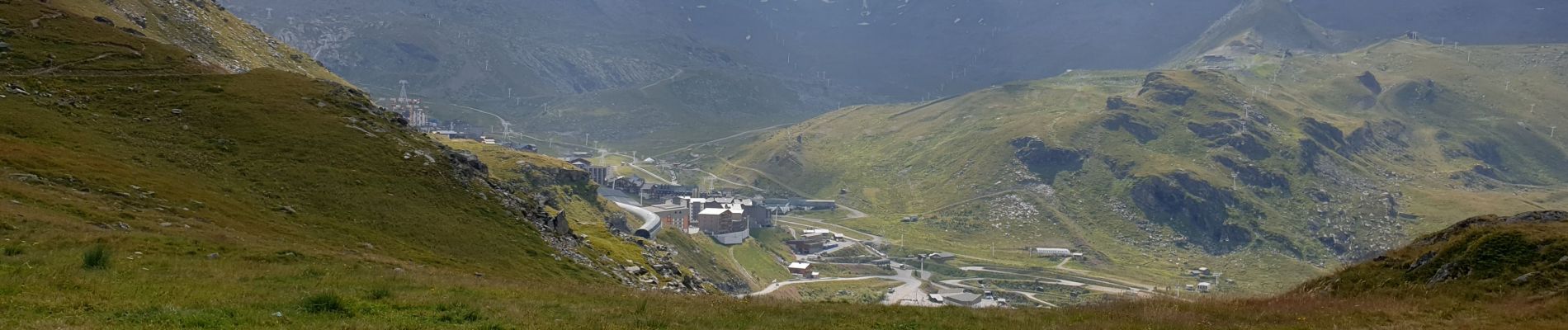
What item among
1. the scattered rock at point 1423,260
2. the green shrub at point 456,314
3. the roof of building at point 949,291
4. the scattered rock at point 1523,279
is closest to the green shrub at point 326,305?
the green shrub at point 456,314

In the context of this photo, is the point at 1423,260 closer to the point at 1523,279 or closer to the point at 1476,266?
the point at 1476,266

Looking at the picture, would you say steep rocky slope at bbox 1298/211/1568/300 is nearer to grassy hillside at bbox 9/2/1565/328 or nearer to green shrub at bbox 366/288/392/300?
grassy hillside at bbox 9/2/1565/328

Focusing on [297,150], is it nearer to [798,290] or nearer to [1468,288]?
[1468,288]

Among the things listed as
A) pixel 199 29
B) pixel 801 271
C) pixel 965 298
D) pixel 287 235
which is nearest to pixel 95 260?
pixel 287 235

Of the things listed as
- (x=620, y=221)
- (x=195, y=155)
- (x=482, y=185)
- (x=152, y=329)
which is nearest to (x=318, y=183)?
(x=195, y=155)

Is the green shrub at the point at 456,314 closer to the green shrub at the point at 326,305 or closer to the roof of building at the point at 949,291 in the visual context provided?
the green shrub at the point at 326,305
